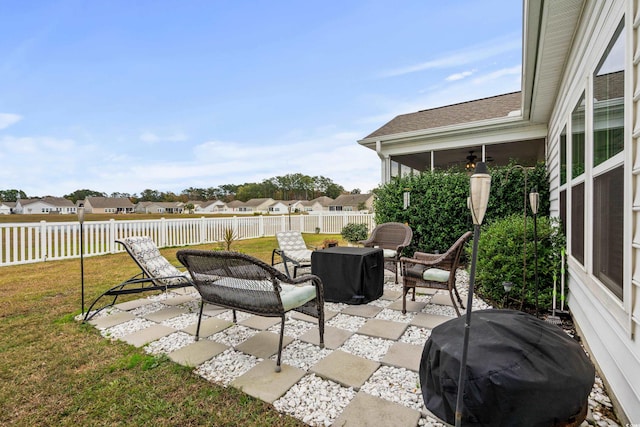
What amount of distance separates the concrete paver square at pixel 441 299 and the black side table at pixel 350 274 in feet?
2.47

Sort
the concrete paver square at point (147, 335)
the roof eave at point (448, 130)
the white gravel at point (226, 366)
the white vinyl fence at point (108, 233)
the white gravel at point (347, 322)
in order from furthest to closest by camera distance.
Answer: the white vinyl fence at point (108, 233) < the roof eave at point (448, 130) < the white gravel at point (347, 322) < the concrete paver square at point (147, 335) < the white gravel at point (226, 366)

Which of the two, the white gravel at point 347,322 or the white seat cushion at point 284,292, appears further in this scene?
the white gravel at point 347,322

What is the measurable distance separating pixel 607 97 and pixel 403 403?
2611 millimetres

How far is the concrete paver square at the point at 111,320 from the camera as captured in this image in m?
3.38

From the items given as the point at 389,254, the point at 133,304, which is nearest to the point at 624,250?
the point at 389,254

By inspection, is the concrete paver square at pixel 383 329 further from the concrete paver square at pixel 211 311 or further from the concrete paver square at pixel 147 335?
the concrete paver square at pixel 147 335

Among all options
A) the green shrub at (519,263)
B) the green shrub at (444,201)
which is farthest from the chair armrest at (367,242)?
the green shrub at (519,263)

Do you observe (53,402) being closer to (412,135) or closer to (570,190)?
(570,190)

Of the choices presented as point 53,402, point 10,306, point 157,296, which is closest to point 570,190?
point 53,402

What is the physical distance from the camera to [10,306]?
4039 millimetres

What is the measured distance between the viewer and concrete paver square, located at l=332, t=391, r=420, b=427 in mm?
1750

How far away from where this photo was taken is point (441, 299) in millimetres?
4238

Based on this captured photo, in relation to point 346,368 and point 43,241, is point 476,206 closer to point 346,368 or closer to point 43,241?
point 346,368

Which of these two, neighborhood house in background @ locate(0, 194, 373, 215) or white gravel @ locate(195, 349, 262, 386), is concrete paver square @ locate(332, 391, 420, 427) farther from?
neighborhood house in background @ locate(0, 194, 373, 215)
